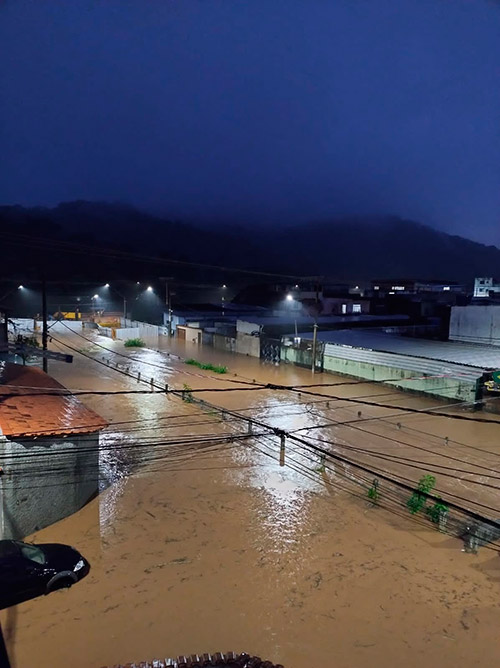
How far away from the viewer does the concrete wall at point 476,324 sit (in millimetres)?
27172

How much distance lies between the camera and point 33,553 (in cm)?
775

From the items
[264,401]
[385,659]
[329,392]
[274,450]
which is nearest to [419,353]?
[329,392]

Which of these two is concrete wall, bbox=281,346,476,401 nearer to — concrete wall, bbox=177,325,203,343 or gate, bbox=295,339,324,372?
gate, bbox=295,339,324,372

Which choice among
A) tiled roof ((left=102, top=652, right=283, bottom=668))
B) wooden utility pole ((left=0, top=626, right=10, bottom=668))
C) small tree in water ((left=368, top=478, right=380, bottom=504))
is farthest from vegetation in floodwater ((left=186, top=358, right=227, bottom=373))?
tiled roof ((left=102, top=652, right=283, bottom=668))

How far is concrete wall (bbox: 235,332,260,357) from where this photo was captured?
33.7 meters

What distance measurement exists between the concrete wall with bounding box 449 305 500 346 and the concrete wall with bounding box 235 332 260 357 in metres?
14.9

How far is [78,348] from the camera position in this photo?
36.7 m

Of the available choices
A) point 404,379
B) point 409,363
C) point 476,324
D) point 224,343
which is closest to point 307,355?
point 409,363

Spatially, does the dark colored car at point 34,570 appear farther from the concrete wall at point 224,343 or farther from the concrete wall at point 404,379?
the concrete wall at point 224,343

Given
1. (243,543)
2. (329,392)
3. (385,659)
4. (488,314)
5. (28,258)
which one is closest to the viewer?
(385,659)

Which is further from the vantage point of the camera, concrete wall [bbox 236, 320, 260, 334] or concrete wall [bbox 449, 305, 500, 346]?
concrete wall [bbox 236, 320, 260, 334]

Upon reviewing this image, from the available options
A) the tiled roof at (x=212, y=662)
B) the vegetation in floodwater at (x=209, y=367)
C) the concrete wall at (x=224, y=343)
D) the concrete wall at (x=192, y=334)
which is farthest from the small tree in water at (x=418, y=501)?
the concrete wall at (x=192, y=334)

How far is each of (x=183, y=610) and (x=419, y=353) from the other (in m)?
20.3

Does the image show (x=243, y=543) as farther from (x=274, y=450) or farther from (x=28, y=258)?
(x=28, y=258)
